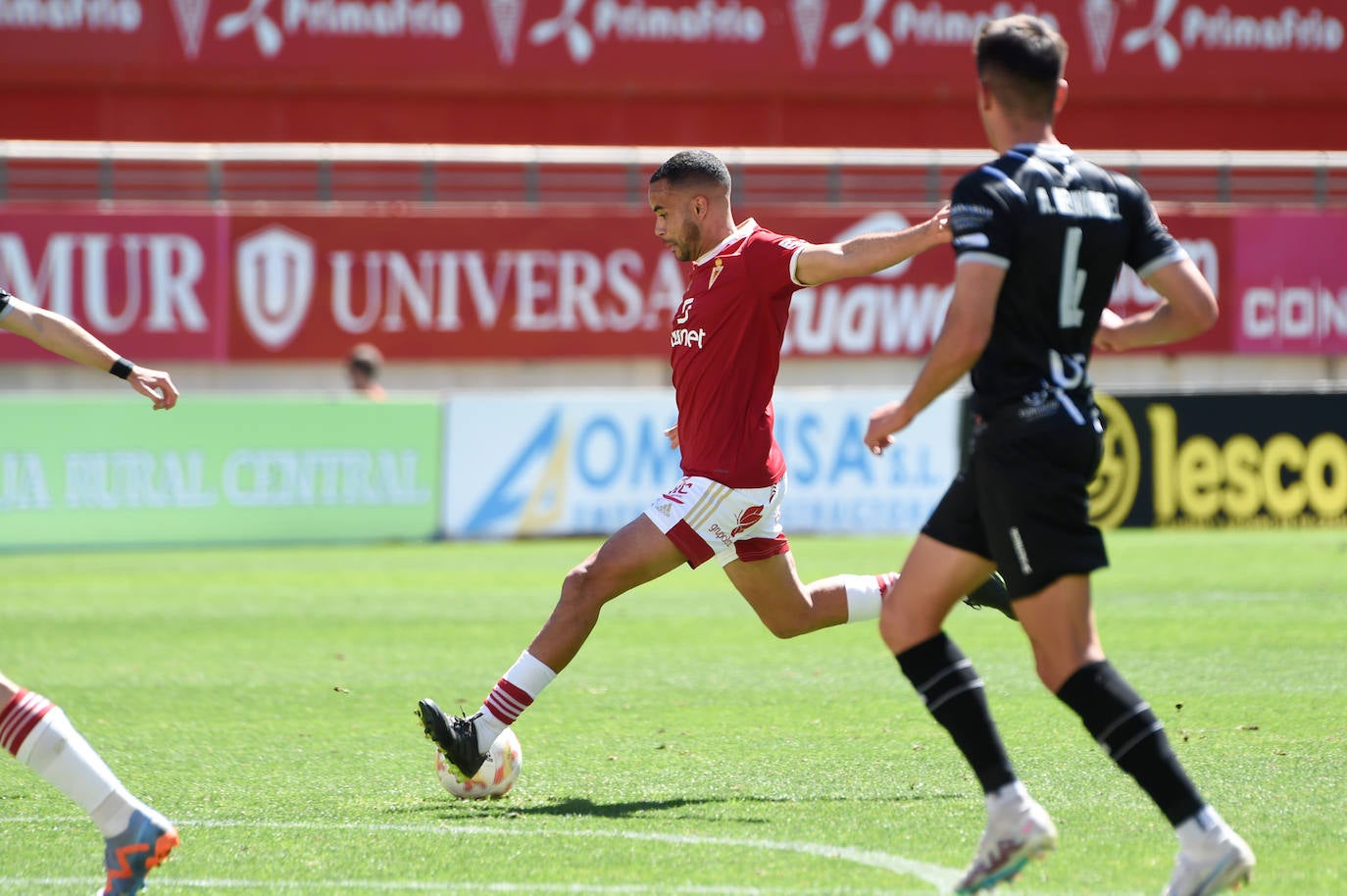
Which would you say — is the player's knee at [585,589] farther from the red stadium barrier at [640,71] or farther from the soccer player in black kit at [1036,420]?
the red stadium barrier at [640,71]

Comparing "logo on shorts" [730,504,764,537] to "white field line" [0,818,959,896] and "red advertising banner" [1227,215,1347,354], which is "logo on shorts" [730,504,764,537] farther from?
"red advertising banner" [1227,215,1347,354]

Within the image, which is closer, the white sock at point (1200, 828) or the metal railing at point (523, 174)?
the white sock at point (1200, 828)

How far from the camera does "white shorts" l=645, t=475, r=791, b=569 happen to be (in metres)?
6.08

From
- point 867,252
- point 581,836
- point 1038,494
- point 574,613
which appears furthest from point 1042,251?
point 574,613

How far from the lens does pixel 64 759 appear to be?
4508mm

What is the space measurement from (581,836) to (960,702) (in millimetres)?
1395

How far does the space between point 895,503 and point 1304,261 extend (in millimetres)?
10487

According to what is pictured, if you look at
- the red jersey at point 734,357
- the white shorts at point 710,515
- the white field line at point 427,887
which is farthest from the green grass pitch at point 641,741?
the red jersey at point 734,357

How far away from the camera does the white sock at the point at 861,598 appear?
21.6 ft

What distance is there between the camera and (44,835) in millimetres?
5465

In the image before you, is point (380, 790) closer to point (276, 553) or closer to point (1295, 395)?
point (276, 553)

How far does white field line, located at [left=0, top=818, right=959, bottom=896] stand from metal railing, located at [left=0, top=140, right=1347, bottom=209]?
1902 cm

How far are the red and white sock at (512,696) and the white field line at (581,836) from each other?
498mm

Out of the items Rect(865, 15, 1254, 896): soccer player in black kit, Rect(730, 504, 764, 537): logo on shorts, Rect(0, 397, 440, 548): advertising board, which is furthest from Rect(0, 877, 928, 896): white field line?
Rect(0, 397, 440, 548): advertising board
